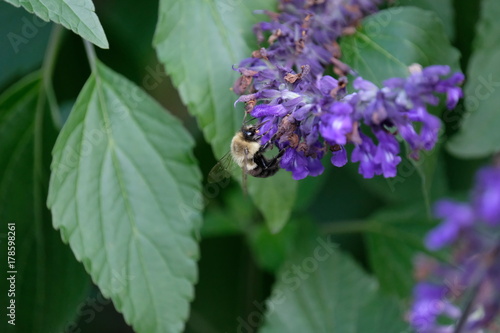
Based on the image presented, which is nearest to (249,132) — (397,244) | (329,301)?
(329,301)

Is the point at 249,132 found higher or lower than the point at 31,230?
higher

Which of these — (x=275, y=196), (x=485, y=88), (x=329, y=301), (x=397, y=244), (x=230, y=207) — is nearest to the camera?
(x=275, y=196)

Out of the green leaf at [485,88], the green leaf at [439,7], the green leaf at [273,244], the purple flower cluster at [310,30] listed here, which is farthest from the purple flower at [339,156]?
the green leaf at [273,244]

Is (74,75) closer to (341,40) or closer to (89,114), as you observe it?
(89,114)

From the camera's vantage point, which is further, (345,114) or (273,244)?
(273,244)

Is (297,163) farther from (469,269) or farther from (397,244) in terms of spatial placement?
(397,244)

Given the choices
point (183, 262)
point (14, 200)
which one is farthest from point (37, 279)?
point (183, 262)
